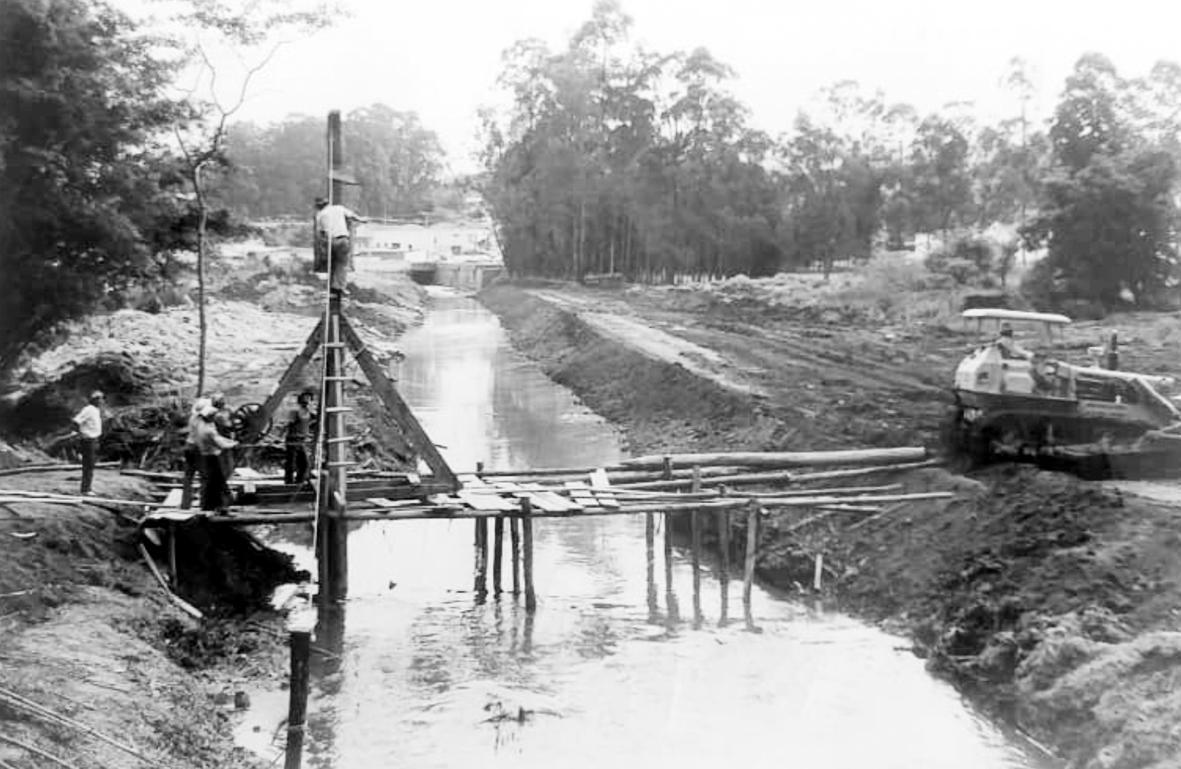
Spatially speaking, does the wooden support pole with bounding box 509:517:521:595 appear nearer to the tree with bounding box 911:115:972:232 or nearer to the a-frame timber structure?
the a-frame timber structure

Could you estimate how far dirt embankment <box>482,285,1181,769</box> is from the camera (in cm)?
736

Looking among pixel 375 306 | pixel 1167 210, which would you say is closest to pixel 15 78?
pixel 1167 210

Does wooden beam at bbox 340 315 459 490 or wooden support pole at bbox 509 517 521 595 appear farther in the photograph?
wooden support pole at bbox 509 517 521 595

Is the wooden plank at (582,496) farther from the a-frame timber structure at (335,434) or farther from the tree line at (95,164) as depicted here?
the tree line at (95,164)

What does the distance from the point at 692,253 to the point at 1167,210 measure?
17.9 meters

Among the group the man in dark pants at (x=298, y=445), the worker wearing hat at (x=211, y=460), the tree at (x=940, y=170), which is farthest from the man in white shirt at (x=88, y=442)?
the tree at (x=940, y=170)

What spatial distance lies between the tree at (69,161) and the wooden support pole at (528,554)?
248 inches

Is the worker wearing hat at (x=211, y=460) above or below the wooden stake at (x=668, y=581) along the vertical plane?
above

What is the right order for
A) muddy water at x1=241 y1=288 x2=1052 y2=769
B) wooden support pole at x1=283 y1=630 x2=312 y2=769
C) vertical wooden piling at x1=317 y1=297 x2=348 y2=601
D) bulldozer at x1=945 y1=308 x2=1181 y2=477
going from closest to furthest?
wooden support pole at x1=283 y1=630 x2=312 y2=769, muddy water at x1=241 y1=288 x2=1052 y2=769, vertical wooden piling at x1=317 y1=297 x2=348 y2=601, bulldozer at x1=945 y1=308 x2=1181 y2=477

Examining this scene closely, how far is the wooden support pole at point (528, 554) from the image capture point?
1009 cm

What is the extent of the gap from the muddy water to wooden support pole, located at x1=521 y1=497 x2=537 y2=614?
0.24 m

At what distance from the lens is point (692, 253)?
40688mm

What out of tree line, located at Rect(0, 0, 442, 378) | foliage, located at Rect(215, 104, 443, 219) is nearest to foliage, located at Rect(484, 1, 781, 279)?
foliage, located at Rect(215, 104, 443, 219)

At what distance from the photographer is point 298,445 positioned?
10633 mm
